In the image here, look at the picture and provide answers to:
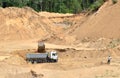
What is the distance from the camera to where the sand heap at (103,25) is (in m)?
55.8

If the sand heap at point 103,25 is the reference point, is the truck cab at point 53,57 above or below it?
below

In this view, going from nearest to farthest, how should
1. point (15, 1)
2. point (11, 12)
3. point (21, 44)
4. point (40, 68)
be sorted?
point (40, 68) < point (21, 44) < point (11, 12) < point (15, 1)

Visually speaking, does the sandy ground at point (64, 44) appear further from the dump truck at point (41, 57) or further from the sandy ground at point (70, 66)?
the dump truck at point (41, 57)

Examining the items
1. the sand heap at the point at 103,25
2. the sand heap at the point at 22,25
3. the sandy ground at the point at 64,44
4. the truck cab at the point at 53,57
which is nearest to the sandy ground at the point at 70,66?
the sandy ground at the point at 64,44

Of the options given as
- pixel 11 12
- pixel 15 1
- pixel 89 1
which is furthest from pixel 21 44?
pixel 89 1

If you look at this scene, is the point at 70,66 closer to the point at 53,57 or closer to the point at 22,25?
the point at 53,57

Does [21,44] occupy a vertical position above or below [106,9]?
below

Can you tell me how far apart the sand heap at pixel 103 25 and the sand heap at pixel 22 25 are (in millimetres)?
8885

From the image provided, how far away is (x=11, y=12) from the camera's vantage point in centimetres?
7188

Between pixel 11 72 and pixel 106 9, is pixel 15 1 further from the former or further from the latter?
pixel 11 72

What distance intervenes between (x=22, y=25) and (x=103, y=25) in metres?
16.2

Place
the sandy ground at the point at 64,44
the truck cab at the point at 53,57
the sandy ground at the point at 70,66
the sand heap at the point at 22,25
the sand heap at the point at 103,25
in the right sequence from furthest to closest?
the sand heap at the point at 22,25 < the sand heap at the point at 103,25 < the truck cab at the point at 53,57 < the sandy ground at the point at 64,44 < the sandy ground at the point at 70,66

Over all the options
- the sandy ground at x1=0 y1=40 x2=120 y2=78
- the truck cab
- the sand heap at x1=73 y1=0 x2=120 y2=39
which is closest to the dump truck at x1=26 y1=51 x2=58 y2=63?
the truck cab

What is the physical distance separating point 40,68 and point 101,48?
39.1ft
